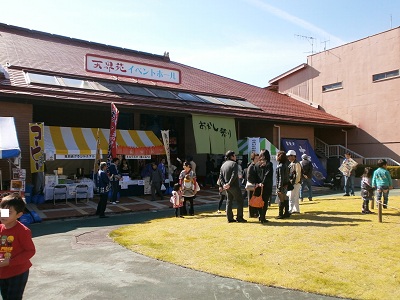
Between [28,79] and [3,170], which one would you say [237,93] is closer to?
[28,79]

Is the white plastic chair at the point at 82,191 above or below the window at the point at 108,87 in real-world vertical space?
below

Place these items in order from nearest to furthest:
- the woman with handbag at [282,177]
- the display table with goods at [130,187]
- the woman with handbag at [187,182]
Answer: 1. the woman with handbag at [282,177]
2. the woman with handbag at [187,182]
3. the display table with goods at [130,187]

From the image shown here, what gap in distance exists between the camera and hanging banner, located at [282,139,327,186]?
63.7ft

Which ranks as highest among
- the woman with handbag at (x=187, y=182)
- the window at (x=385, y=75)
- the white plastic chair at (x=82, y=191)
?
the window at (x=385, y=75)

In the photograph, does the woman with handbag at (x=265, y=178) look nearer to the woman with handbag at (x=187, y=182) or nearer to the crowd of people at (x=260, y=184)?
the crowd of people at (x=260, y=184)

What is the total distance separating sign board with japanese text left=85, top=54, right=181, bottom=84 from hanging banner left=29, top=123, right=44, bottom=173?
15.6 ft

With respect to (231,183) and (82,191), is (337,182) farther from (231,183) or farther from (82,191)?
(82,191)

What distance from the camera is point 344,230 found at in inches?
292

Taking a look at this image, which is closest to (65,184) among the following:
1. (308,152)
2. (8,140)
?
(8,140)

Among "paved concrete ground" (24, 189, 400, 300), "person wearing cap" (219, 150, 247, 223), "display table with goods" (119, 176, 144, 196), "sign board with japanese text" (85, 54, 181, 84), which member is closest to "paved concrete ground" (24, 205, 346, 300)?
"paved concrete ground" (24, 189, 400, 300)

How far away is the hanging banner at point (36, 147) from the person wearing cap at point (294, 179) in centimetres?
840

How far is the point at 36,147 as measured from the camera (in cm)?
1196

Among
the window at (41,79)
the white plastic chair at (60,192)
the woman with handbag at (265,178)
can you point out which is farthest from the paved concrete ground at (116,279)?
the window at (41,79)

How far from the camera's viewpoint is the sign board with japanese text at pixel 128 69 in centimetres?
1591
